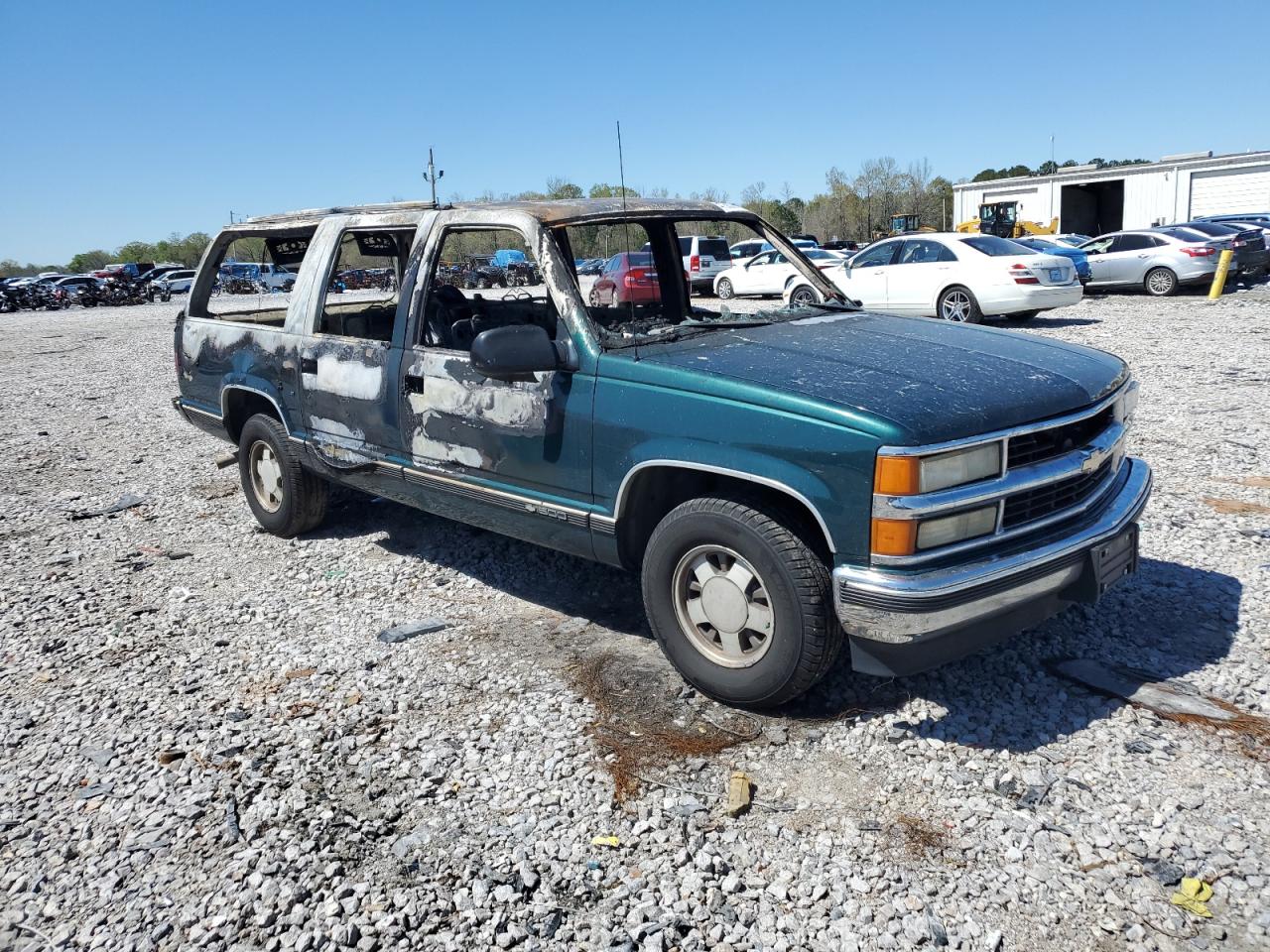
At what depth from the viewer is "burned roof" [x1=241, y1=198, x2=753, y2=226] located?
4.30m

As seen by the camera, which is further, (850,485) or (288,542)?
(288,542)

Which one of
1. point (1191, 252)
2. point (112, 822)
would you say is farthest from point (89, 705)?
point (1191, 252)

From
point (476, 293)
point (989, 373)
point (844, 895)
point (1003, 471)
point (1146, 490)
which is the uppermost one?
point (476, 293)

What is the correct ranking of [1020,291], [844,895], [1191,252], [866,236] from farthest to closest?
[866,236], [1191,252], [1020,291], [844,895]

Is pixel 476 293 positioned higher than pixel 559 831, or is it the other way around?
pixel 476 293

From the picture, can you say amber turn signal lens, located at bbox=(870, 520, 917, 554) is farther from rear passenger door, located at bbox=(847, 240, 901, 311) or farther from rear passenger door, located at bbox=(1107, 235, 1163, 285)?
rear passenger door, located at bbox=(1107, 235, 1163, 285)

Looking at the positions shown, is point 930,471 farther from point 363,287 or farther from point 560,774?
point 363,287

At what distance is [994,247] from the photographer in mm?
14758

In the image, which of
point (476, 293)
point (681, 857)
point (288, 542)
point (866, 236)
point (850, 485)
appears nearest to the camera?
point (681, 857)

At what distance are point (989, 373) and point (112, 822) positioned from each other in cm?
341

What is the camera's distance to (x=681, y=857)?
289 centimetres

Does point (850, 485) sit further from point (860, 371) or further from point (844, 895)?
point (844, 895)

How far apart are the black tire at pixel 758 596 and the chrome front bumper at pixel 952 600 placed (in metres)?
0.13

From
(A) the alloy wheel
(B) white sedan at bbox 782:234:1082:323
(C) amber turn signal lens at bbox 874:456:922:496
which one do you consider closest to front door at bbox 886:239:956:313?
(B) white sedan at bbox 782:234:1082:323
